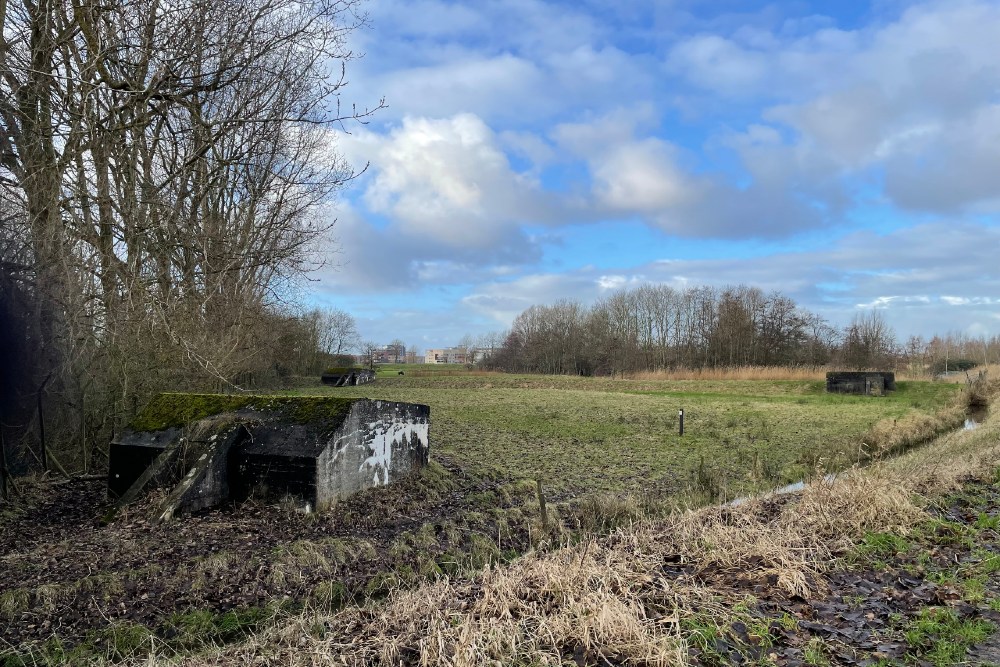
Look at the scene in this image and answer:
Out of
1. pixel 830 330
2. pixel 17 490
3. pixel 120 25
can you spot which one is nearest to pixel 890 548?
pixel 120 25

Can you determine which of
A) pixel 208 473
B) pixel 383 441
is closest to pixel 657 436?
pixel 383 441

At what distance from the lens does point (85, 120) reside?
5.89 m

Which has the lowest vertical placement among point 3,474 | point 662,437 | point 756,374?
point 662,437

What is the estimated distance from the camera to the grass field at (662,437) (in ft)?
39.4

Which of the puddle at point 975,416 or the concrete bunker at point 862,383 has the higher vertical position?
the concrete bunker at point 862,383

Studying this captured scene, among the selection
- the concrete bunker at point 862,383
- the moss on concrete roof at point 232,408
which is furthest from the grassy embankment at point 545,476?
the concrete bunker at point 862,383

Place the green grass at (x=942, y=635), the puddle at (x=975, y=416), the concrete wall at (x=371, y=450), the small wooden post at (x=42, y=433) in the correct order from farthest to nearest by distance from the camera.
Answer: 1. the puddle at (x=975, y=416)
2. the small wooden post at (x=42, y=433)
3. the concrete wall at (x=371, y=450)
4. the green grass at (x=942, y=635)

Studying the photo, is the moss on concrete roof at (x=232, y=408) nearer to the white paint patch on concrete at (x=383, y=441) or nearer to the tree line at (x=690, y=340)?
the white paint patch on concrete at (x=383, y=441)

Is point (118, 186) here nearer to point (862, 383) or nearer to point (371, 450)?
point (371, 450)

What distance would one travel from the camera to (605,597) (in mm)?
4539

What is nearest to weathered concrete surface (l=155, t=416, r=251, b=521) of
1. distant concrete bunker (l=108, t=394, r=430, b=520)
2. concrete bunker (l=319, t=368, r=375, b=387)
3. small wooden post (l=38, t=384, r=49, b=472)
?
distant concrete bunker (l=108, t=394, r=430, b=520)

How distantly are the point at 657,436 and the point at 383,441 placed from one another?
402 inches

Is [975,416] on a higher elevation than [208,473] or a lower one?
lower

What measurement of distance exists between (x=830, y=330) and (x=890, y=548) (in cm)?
5839
